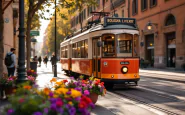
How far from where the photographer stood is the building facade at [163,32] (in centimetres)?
2845

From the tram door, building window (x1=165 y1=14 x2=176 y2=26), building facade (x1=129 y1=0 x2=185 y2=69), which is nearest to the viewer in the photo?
the tram door

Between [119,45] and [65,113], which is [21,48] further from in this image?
[119,45]

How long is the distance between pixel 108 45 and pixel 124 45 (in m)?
0.75

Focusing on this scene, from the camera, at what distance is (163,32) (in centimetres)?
3197

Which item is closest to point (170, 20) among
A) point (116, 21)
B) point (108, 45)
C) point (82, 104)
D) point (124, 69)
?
point (116, 21)

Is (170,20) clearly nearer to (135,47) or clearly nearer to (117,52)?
(135,47)

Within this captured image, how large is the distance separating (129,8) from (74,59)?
82.1ft

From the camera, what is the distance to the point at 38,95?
13.2 feet

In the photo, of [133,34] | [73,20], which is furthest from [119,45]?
[73,20]

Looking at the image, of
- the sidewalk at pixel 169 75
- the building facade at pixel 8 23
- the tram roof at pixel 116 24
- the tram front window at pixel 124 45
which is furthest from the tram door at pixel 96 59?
the sidewalk at pixel 169 75

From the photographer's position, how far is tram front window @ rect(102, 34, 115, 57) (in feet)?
42.8

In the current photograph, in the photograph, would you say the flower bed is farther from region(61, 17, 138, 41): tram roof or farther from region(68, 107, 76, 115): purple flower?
region(61, 17, 138, 41): tram roof

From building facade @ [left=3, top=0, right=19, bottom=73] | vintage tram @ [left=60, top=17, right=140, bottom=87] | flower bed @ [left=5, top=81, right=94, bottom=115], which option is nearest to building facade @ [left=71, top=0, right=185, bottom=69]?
building facade @ [left=3, top=0, right=19, bottom=73]

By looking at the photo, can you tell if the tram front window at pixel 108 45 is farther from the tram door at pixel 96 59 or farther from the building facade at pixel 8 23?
the building facade at pixel 8 23
